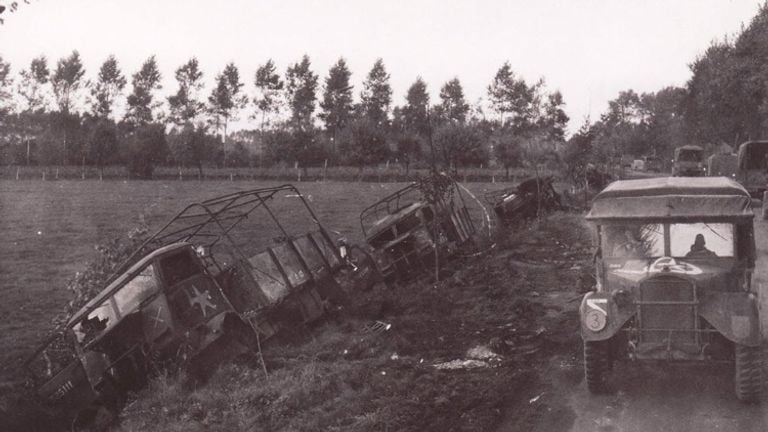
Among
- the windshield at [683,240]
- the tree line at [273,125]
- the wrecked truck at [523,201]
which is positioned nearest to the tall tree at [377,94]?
the tree line at [273,125]

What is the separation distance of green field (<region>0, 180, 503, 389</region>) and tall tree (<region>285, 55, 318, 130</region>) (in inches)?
1166

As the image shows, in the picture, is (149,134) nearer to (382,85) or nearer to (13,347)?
(382,85)

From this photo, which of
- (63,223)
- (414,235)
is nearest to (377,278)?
(414,235)

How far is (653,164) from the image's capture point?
68.8m

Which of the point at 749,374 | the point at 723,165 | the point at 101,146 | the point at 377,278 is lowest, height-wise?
the point at 377,278

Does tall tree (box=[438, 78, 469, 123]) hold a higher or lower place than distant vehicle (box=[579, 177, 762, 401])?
higher

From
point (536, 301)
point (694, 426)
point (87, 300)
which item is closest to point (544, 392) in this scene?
point (694, 426)

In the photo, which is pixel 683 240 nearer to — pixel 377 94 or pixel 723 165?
pixel 723 165

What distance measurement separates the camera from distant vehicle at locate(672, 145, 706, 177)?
1629 inches

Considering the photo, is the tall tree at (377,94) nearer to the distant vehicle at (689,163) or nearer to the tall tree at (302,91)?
the tall tree at (302,91)

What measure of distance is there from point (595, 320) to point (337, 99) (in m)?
69.1

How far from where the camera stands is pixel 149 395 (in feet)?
33.3

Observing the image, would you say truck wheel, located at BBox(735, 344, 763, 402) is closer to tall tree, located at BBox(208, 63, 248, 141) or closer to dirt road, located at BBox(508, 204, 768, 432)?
dirt road, located at BBox(508, 204, 768, 432)

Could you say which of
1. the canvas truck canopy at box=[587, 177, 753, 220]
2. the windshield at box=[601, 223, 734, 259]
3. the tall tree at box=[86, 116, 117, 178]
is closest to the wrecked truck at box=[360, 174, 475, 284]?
the canvas truck canopy at box=[587, 177, 753, 220]
